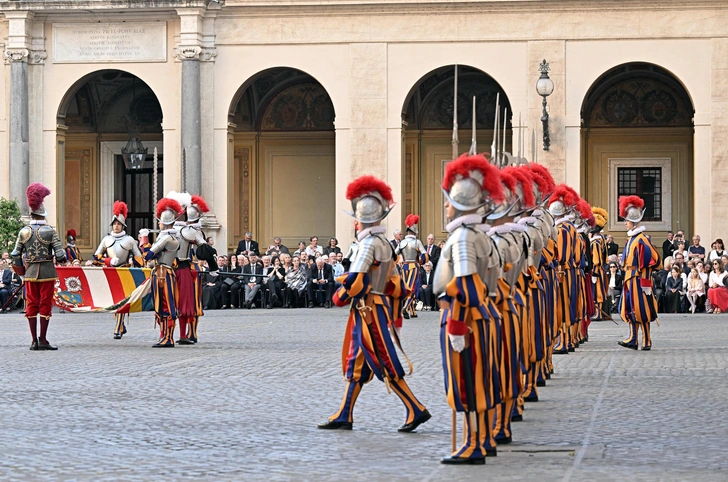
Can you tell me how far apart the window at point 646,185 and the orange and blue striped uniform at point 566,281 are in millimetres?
20110

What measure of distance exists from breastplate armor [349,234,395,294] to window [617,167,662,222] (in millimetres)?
27095

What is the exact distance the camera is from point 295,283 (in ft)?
99.1

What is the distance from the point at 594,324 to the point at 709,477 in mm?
16483

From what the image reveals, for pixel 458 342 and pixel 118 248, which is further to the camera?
pixel 118 248

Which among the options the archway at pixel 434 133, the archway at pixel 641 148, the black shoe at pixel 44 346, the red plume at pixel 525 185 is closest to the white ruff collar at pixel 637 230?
the red plume at pixel 525 185

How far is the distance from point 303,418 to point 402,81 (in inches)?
898

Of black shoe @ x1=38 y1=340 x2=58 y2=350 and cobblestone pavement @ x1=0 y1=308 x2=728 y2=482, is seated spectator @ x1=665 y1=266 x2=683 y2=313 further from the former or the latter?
black shoe @ x1=38 y1=340 x2=58 y2=350

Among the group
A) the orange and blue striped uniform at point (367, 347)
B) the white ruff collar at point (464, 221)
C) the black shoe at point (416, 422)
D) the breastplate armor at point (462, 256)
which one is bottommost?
the black shoe at point (416, 422)

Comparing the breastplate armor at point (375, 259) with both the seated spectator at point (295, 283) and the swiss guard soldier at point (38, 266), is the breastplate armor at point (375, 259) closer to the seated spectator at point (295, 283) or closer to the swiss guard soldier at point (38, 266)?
the swiss guard soldier at point (38, 266)

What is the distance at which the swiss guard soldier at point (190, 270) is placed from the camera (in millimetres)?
17812

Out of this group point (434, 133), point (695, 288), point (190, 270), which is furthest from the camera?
point (434, 133)

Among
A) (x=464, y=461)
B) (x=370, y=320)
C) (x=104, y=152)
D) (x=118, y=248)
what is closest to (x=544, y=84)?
(x=104, y=152)

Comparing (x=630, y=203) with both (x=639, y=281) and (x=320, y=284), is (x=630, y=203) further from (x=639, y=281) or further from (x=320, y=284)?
(x=320, y=284)

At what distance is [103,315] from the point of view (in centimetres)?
2722
